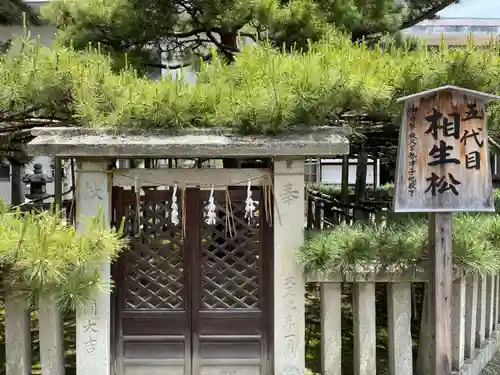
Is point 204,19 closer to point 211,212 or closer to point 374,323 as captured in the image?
point 211,212

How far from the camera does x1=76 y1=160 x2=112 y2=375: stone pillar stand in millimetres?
4520

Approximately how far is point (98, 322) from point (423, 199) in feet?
10.2

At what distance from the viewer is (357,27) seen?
19.9 ft

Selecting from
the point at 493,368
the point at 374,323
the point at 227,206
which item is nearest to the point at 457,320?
the point at 374,323

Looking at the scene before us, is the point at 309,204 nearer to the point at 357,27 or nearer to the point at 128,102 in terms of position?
the point at 357,27

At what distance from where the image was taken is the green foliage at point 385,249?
172 inches

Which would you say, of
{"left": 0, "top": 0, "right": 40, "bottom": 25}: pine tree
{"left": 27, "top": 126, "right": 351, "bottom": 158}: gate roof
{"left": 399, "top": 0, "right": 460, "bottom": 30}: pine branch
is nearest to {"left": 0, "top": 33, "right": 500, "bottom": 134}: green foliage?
{"left": 27, "top": 126, "right": 351, "bottom": 158}: gate roof

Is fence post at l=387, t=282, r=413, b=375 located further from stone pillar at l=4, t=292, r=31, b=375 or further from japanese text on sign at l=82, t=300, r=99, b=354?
stone pillar at l=4, t=292, r=31, b=375

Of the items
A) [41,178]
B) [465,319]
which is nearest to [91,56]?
[465,319]

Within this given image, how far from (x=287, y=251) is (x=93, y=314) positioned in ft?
6.17

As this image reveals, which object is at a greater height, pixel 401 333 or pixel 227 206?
pixel 227 206

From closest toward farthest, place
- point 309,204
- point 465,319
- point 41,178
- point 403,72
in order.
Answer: point 403,72, point 465,319, point 309,204, point 41,178

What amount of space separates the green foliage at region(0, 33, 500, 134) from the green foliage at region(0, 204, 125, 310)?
1.15m

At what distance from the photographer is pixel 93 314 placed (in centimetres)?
454
